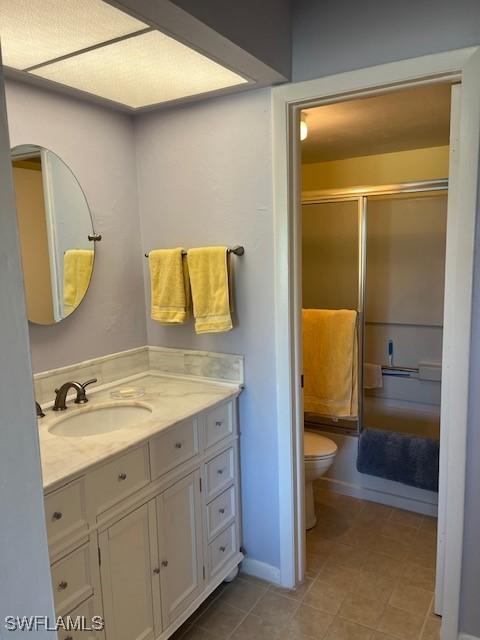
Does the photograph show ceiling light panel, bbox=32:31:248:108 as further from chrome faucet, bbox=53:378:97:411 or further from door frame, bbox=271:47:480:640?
chrome faucet, bbox=53:378:97:411

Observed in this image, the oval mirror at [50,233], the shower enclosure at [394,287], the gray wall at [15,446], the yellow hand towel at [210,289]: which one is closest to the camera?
the gray wall at [15,446]

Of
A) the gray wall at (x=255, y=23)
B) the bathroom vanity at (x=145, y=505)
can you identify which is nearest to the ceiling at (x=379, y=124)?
the gray wall at (x=255, y=23)

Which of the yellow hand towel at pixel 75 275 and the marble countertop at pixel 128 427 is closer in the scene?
the marble countertop at pixel 128 427

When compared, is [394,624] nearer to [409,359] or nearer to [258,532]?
[258,532]

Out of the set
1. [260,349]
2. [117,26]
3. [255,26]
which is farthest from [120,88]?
[260,349]

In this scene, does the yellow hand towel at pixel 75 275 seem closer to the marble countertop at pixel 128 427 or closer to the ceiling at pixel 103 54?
the marble countertop at pixel 128 427

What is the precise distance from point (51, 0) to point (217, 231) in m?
1.02

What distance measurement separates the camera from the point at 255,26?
5.08ft

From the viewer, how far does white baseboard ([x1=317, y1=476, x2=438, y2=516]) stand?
267cm

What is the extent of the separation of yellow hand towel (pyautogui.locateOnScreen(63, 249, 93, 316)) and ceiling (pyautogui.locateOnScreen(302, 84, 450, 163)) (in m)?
1.22

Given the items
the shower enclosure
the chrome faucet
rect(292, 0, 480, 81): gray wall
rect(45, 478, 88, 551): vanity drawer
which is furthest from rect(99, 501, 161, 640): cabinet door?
rect(292, 0, 480, 81): gray wall

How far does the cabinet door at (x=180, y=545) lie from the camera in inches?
66.5

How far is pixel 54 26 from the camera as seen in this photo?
1.37 m

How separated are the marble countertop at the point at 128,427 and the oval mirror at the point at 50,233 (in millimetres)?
389
